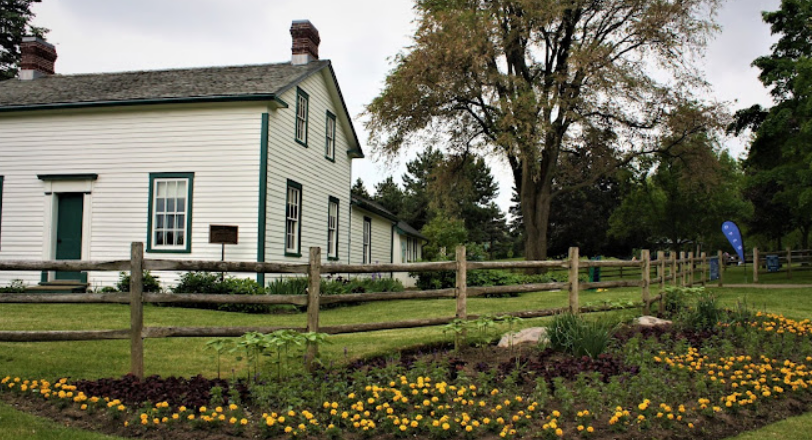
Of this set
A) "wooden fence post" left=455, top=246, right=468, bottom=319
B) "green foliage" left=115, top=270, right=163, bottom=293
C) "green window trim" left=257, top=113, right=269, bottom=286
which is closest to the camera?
"wooden fence post" left=455, top=246, right=468, bottom=319

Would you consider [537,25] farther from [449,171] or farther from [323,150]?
[323,150]

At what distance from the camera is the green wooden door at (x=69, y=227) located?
1587cm

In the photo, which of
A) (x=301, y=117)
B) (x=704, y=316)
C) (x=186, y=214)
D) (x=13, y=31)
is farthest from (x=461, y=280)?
(x=13, y=31)

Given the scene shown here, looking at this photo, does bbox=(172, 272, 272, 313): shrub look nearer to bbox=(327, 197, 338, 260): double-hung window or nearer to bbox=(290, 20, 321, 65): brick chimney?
bbox=(327, 197, 338, 260): double-hung window

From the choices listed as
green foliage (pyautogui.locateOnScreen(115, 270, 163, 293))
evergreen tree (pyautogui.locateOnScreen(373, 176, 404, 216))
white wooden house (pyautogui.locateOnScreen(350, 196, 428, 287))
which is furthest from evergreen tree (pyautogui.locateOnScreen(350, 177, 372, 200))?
green foliage (pyautogui.locateOnScreen(115, 270, 163, 293))

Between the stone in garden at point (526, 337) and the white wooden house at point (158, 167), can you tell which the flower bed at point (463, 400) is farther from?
the white wooden house at point (158, 167)

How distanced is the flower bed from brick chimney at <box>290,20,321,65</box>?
13.3 metres

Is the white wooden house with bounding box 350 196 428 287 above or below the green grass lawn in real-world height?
above

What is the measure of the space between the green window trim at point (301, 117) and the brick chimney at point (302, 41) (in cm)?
162

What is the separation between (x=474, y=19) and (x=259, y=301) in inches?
752

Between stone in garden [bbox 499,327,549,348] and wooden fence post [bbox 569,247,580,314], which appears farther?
wooden fence post [bbox 569,247,580,314]

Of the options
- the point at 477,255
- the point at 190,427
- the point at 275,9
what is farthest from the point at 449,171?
the point at 190,427

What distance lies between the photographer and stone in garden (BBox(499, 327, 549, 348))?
7983 mm

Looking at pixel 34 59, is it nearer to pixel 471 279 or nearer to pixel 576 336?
pixel 471 279
